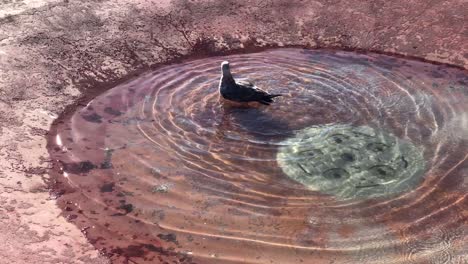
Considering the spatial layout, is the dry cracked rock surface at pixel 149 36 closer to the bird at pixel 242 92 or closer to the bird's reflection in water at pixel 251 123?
the bird at pixel 242 92

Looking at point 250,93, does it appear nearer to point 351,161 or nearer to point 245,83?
point 245,83

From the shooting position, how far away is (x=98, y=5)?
27.6 ft

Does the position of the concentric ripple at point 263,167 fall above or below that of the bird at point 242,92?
below

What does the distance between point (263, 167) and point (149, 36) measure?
340cm

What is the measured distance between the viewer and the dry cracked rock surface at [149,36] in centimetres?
660

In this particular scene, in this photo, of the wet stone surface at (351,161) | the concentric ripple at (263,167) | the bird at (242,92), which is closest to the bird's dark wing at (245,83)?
the bird at (242,92)

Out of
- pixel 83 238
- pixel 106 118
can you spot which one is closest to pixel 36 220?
pixel 83 238

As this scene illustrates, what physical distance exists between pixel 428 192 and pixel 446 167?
484mm

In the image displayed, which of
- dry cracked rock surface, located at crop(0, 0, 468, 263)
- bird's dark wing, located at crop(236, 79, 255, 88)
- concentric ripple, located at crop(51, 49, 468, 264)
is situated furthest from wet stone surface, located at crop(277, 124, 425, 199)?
dry cracked rock surface, located at crop(0, 0, 468, 263)

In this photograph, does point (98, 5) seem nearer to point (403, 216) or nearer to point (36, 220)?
point (36, 220)

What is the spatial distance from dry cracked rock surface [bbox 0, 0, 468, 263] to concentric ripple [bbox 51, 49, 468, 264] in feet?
1.16

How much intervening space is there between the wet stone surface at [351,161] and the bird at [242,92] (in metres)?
0.77

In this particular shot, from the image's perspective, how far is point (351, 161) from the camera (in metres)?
5.70

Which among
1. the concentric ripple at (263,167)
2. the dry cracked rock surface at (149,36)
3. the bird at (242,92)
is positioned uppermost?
the dry cracked rock surface at (149,36)
